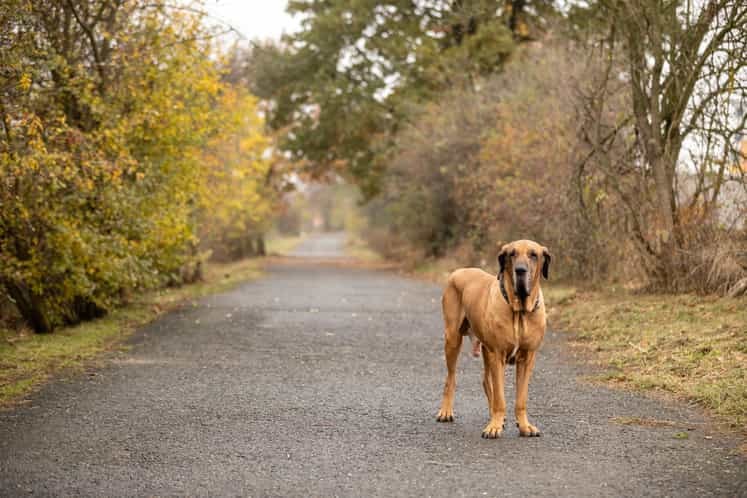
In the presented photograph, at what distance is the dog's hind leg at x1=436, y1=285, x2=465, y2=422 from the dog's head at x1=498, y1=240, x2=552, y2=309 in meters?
0.86

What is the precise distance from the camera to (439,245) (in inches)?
1166

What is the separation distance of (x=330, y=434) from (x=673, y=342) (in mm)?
5308

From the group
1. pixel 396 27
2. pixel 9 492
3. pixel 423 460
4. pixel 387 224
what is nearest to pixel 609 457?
pixel 423 460

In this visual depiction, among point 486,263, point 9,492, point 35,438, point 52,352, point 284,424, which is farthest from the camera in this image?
point 486,263

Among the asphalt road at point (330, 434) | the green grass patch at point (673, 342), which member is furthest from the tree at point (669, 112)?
the asphalt road at point (330, 434)

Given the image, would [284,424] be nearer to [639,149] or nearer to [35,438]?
[35,438]

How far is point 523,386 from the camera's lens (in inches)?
251

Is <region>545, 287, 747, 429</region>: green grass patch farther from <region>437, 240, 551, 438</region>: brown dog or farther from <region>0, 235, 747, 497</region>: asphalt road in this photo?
<region>437, 240, 551, 438</region>: brown dog

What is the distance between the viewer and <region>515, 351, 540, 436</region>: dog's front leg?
20.9 feet

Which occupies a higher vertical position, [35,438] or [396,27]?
[396,27]

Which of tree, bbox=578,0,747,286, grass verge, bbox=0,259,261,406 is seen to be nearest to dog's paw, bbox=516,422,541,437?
grass verge, bbox=0,259,261,406

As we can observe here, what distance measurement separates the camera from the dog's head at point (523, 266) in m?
6.04

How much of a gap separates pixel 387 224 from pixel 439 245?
11881mm

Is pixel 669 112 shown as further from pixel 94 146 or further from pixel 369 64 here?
pixel 369 64
